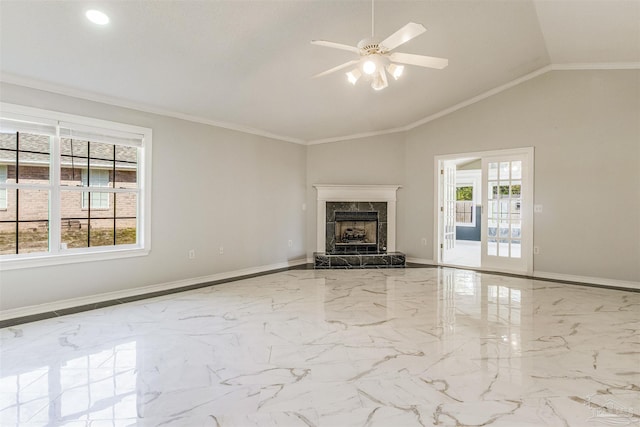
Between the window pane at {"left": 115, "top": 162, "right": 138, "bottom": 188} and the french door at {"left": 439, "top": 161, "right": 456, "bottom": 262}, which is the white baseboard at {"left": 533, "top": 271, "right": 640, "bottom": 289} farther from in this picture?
the window pane at {"left": 115, "top": 162, "right": 138, "bottom": 188}

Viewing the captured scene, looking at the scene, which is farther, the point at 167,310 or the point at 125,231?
the point at 125,231

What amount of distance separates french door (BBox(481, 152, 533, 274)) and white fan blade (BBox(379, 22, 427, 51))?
4113 mm

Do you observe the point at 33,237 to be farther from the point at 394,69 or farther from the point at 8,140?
the point at 394,69

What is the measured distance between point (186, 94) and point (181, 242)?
6.57 feet

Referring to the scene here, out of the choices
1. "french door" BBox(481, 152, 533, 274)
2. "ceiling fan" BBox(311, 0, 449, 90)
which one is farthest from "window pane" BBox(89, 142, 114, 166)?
"french door" BBox(481, 152, 533, 274)

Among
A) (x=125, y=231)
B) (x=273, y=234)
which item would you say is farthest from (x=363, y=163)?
(x=125, y=231)

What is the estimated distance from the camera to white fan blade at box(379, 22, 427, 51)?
2190mm

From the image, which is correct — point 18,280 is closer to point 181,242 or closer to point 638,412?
point 181,242

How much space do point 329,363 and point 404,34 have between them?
7.77 ft

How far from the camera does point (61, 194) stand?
3.80 m

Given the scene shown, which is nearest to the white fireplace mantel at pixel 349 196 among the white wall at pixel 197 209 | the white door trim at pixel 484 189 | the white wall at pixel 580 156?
the white wall at pixel 197 209

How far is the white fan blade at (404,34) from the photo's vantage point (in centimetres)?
219

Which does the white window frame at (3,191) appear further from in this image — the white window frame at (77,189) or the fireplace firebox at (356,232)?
the fireplace firebox at (356,232)

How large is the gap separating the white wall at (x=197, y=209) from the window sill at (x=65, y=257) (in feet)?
0.22
